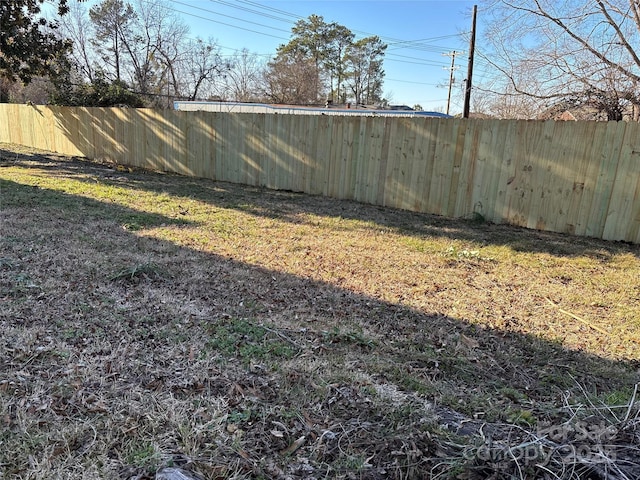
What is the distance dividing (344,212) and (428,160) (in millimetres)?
1484

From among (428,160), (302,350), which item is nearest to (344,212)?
(428,160)

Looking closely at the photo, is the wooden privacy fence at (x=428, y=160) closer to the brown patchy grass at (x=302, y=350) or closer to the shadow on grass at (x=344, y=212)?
the shadow on grass at (x=344, y=212)

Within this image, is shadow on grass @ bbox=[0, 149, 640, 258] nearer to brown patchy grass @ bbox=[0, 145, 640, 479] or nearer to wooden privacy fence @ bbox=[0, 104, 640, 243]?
brown patchy grass @ bbox=[0, 145, 640, 479]

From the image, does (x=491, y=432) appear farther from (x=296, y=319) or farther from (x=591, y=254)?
(x=591, y=254)

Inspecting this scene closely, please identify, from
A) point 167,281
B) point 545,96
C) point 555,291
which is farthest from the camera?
point 545,96

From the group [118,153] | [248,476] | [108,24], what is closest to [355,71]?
[108,24]

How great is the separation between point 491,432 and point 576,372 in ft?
3.22

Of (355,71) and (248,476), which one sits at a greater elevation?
(355,71)

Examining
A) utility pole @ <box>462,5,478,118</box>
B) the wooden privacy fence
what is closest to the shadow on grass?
the wooden privacy fence

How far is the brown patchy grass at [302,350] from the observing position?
5.33 feet

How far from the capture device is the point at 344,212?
6.46 m

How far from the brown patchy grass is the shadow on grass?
0.38 feet

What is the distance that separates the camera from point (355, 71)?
116ft

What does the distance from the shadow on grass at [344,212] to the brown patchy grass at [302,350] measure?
0.38 ft
